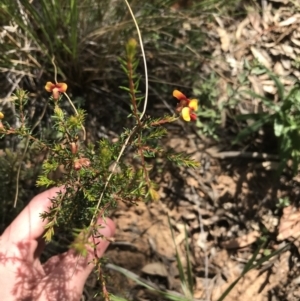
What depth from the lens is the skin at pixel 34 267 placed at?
1.48 m

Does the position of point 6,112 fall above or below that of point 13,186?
above

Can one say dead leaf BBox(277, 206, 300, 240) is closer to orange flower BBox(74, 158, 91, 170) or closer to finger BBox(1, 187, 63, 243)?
finger BBox(1, 187, 63, 243)

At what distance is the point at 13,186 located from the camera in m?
1.67

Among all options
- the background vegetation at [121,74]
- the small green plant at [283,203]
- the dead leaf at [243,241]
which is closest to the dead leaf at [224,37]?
the background vegetation at [121,74]

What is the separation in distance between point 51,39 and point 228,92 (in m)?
0.70

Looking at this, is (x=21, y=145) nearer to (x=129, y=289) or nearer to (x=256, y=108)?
(x=129, y=289)

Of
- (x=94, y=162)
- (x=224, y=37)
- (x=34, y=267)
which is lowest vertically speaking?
(x=34, y=267)

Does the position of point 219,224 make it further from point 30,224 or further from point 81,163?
point 81,163

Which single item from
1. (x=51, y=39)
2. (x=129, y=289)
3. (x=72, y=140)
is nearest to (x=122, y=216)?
(x=129, y=289)

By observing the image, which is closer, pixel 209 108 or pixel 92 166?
pixel 92 166

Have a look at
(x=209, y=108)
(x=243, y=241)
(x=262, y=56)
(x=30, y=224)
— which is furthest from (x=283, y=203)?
(x=30, y=224)

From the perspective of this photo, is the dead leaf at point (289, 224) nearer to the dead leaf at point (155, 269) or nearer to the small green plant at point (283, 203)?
the small green plant at point (283, 203)

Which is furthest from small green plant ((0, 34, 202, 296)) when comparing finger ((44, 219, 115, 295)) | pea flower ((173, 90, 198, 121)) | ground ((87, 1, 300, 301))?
ground ((87, 1, 300, 301))

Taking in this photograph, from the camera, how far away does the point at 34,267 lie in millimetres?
1558
